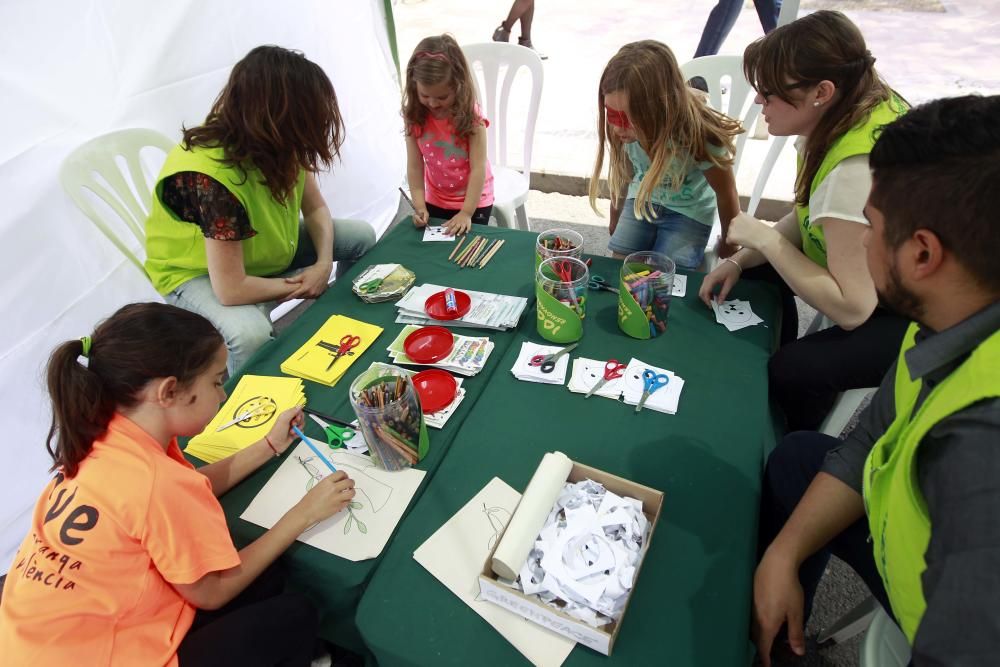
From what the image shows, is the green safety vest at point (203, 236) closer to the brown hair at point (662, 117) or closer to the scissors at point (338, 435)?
the scissors at point (338, 435)

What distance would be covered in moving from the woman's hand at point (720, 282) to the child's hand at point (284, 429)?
1.08 meters

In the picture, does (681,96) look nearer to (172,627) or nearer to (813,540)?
(813,540)

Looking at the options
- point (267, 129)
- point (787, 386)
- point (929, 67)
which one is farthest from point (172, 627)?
point (929, 67)

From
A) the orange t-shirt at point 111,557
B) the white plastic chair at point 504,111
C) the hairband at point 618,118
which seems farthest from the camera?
the white plastic chair at point 504,111

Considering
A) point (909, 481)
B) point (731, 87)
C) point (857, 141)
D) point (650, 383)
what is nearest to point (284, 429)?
point (650, 383)

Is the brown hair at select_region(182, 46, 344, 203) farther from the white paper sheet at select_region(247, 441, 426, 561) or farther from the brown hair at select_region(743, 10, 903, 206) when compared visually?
the brown hair at select_region(743, 10, 903, 206)

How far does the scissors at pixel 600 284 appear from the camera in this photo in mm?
1549

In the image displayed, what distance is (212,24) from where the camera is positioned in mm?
2219

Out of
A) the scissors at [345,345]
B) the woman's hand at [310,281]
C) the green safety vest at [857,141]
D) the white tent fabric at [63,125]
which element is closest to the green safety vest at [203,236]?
the woman's hand at [310,281]

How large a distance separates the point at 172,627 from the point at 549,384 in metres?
0.88

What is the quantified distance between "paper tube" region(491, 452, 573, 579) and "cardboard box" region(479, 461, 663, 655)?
0.02 meters

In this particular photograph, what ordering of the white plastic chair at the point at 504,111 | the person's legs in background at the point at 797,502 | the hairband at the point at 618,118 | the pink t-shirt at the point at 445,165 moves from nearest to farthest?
1. the person's legs in background at the point at 797,502
2. the hairband at the point at 618,118
3. the pink t-shirt at the point at 445,165
4. the white plastic chair at the point at 504,111

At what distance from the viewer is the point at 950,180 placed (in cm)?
71

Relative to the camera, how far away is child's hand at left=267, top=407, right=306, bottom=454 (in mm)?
1148
